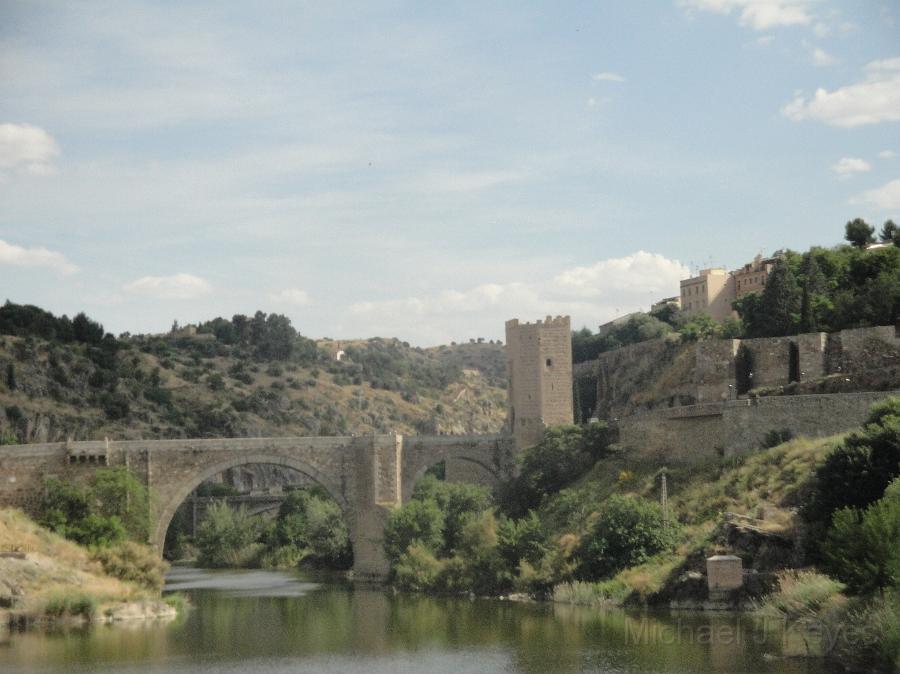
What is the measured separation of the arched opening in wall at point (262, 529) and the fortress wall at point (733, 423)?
36.9ft

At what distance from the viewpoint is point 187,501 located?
214ft

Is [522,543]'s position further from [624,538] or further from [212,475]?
[212,475]

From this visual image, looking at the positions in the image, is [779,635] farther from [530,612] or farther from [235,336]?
[235,336]

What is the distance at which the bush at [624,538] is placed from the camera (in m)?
36.9

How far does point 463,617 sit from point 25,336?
42.4 meters

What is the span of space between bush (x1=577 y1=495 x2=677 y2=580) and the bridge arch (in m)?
11.9

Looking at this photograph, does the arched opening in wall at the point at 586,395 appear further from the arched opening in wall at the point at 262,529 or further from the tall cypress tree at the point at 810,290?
the tall cypress tree at the point at 810,290

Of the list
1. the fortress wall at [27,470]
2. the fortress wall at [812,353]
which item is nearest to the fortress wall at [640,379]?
the fortress wall at [812,353]

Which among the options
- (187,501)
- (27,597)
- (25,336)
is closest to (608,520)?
(27,597)

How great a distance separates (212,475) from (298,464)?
290 cm

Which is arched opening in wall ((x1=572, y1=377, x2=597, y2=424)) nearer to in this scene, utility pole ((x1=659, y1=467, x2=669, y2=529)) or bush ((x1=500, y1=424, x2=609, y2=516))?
bush ((x1=500, y1=424, x2=609, y2=516))

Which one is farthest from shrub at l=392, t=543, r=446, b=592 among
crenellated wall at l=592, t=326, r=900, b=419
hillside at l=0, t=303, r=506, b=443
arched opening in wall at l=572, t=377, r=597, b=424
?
arched opening in wall at l=572, t=377, r=597, b=424

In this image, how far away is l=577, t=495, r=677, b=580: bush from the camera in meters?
36.9

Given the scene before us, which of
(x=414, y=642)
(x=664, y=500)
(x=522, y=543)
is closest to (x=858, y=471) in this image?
(x=664, y=500)
